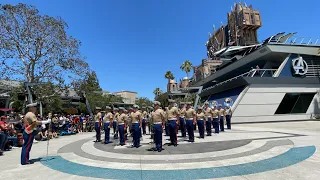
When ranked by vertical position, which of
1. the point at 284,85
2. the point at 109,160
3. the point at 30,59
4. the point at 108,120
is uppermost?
the point at 30,59

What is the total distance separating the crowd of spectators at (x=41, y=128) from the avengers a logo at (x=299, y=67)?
2416 centimetres

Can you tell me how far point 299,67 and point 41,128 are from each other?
1091 inches

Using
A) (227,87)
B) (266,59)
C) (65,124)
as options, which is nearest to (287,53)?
(266,59)

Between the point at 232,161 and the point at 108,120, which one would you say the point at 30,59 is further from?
the point at 232,161

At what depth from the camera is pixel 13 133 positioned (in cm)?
1180

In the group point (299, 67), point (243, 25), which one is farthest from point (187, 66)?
point (299, 67)

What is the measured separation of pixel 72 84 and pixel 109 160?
17716mm

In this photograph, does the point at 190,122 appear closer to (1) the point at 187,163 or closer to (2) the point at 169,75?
(1) the point at 187,163

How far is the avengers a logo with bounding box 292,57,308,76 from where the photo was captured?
2581 centimetres

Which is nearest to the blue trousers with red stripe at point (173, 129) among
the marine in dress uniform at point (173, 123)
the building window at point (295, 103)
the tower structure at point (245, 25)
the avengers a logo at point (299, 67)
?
the marine in dress uniform at point (173, 123)

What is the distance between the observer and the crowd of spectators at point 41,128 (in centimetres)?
959

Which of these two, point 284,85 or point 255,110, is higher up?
point 284,85

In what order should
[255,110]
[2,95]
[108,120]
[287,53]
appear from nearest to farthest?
1. [108,120]
2. [255,110]
3. [287,53]
4. [2,95]

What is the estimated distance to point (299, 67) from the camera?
25969 millimetres
